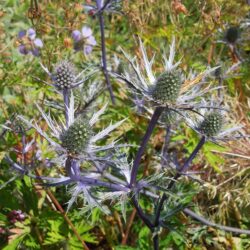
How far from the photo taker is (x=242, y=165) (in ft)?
6.23

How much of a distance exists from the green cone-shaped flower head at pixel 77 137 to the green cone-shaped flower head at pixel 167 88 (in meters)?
0.20

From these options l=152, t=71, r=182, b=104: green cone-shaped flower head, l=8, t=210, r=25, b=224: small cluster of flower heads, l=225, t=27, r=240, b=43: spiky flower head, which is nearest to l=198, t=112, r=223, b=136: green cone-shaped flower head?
l=152, t=71, r=182, b=104: green cone-shaped flower head

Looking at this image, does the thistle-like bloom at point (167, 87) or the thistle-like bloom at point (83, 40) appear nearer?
the thistle-like bloom at point (167, 87)

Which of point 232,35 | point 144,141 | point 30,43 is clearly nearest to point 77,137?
point 144,141

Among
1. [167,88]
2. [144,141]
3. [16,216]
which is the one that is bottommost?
[16,216]

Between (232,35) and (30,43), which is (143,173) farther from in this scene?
(232,35)

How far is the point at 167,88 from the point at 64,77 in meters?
0.46

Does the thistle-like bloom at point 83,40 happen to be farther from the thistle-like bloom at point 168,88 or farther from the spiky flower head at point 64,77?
the thistle-like bloom at point 168,88

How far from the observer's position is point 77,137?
1.16 meters

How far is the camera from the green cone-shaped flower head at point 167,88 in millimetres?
1092

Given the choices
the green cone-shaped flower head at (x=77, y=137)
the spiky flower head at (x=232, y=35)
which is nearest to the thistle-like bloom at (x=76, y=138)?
the green cone-shaped flower head at (x=77, y=137)

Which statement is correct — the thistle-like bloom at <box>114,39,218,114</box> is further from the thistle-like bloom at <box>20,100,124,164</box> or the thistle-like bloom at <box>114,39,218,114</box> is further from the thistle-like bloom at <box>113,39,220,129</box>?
the thistle-like bloom at <box>20,100,124,164</box>

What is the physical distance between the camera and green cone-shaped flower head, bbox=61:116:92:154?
115cm

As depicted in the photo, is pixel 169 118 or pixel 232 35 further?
pixel 232 35
